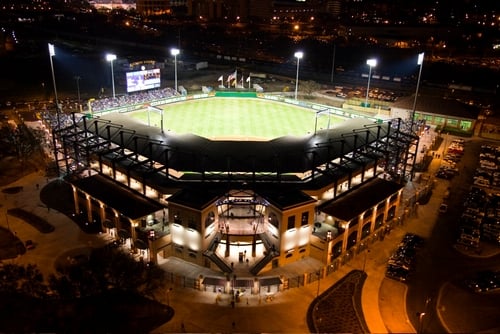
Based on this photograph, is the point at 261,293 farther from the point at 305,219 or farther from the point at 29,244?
the point at 29,244

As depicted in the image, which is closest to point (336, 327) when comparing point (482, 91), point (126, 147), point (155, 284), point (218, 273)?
point (218, 273)

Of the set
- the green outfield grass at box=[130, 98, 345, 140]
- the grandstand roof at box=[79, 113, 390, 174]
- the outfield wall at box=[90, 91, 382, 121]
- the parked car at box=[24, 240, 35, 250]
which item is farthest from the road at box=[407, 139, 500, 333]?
the parked car at box=[24, 240, 35, 250]

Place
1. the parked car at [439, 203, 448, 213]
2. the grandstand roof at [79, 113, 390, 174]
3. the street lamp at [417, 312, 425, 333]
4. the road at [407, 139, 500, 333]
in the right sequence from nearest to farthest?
the street lamp at [417, 312, 425, 333]
the road at [407, 139, 500, 333]
the grandstand roof at [79, 113, 390, 174]
the parked car at [439, 203, 448, 213]

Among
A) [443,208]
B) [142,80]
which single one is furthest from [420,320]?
[142,80]

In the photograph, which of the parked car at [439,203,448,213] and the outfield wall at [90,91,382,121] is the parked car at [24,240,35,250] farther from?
the parked car at [439,203,448,213]

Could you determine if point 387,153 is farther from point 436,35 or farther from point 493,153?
point 436,35

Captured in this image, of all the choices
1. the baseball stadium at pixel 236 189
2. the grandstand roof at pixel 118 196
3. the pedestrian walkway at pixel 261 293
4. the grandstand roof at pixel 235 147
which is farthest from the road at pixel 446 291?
the grandstand roof at pixel 118 196
